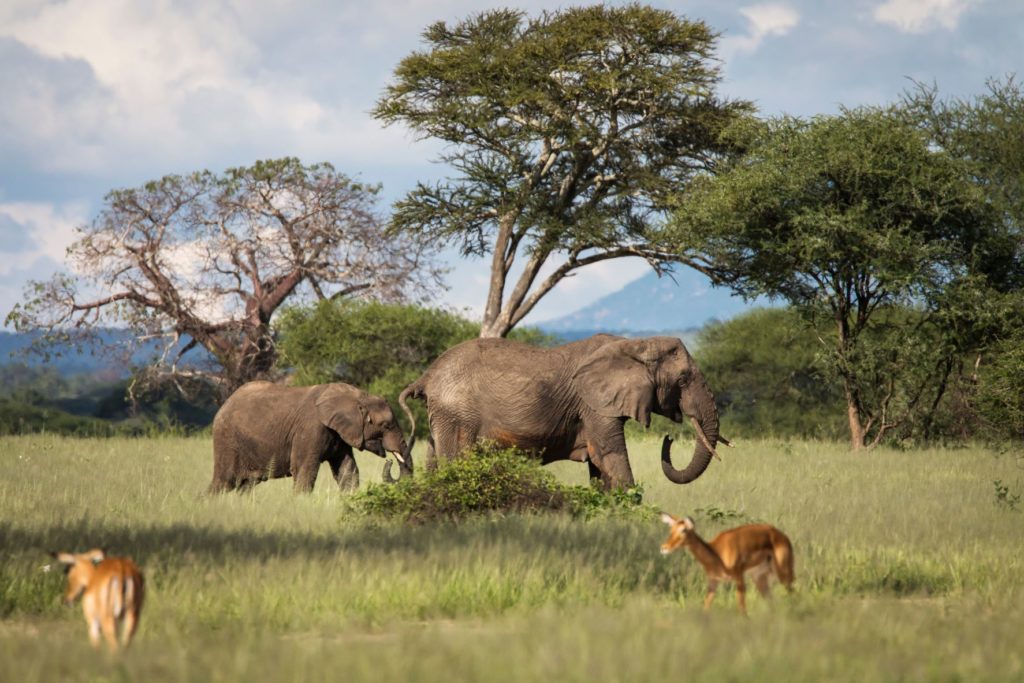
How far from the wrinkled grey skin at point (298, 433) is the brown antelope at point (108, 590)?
10247 mm

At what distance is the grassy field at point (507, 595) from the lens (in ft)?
21.4

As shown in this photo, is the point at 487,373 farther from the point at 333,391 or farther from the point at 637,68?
the point at 637,68

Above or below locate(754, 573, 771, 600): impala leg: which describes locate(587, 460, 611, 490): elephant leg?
above

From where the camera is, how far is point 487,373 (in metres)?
15.5

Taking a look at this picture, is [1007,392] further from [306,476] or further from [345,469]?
[306,476]

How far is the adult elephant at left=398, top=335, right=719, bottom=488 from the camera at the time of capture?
15.1m

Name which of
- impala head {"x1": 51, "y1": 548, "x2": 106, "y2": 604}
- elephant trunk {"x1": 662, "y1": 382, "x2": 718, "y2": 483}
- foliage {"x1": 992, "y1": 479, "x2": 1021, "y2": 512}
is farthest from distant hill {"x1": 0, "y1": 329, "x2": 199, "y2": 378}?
impala head {"x1": 51, "y1": 548, "x2": 106, "y2": 604}

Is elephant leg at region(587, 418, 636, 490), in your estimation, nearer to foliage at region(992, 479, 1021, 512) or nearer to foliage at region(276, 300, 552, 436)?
foliage at region(992, 479, 1021, 512)

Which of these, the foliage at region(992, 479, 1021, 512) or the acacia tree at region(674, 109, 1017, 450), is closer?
the foliage at region(992, 479, 1021, 512)

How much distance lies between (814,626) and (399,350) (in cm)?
2756

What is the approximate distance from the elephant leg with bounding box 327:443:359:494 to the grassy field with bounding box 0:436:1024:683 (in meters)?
0.53

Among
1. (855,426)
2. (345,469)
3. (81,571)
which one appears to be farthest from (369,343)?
(81,571)

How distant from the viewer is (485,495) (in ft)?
45.2

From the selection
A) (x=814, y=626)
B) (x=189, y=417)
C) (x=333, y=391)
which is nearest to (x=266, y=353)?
(x=333, y=391)
